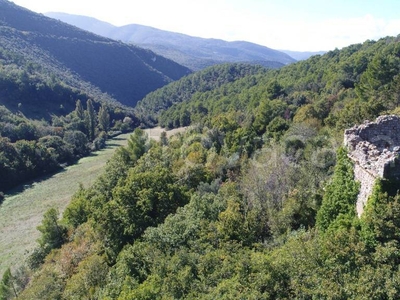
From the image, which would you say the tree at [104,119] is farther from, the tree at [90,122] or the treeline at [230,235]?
the treeline at [230,235]

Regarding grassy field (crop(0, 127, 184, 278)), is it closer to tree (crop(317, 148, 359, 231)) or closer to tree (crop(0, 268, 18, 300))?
tree (crop(0, 268, 18, 300))

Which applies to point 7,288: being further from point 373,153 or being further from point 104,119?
point 104,119

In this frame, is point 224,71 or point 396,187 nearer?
point 396,187

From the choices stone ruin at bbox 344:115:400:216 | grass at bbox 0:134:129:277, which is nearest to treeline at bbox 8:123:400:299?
stone ruin at bbox 344:115:400:216

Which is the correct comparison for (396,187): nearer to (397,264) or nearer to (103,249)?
(397,264)

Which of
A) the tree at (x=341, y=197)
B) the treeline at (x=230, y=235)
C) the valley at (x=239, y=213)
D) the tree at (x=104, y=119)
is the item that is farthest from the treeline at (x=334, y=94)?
the tree at (x=104, y=119)

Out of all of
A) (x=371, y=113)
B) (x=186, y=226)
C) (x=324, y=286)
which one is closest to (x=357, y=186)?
(x=324, y=286)
